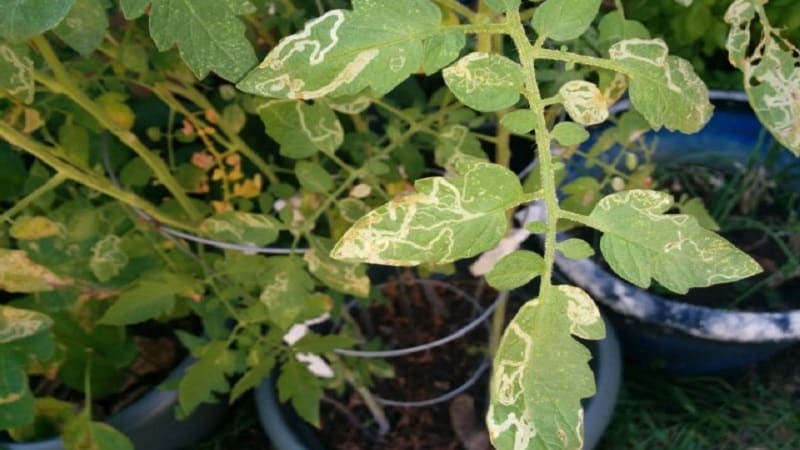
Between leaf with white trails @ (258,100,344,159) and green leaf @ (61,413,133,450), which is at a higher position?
leaf with white trails @ (258,100,344,159)

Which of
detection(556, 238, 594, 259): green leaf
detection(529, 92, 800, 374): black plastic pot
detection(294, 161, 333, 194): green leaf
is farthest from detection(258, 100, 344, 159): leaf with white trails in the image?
detection(529, 92, 800, 374): black plastic pot

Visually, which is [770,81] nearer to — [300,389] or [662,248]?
[662,248]

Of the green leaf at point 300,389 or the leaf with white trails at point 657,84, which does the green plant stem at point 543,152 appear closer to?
the leaf with white trails at point 657,84

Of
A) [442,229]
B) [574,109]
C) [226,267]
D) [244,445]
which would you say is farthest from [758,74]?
[244,445]

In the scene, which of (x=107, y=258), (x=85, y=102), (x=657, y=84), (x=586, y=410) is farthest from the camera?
(x=586, y=410)

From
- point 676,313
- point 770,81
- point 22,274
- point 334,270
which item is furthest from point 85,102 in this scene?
point 676,313

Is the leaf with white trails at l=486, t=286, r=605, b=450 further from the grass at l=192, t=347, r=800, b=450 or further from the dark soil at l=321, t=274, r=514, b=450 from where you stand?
the grass at l=192, t=347, r=800, b=450

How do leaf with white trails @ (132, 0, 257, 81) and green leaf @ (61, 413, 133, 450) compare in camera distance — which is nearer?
leaf with white trails @ (132, 0, 257, 81)
